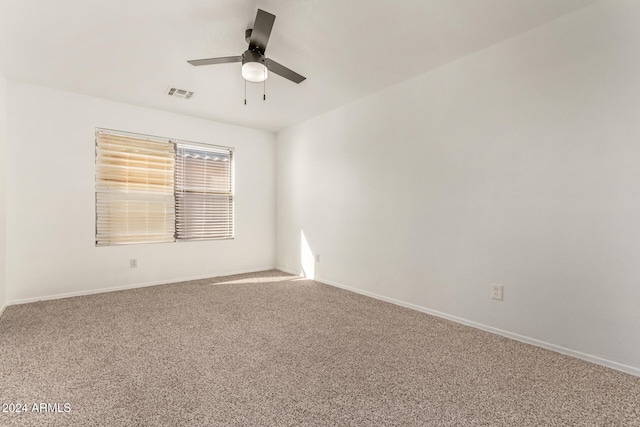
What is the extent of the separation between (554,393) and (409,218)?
6.11 ft

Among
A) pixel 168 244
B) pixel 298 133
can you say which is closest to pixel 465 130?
pixel 298 133

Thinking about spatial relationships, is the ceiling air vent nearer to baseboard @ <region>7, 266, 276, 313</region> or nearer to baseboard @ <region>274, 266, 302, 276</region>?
baseboard @ <region>7, 266, 276, 313</region>

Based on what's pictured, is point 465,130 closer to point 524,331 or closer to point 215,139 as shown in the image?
point 524,331

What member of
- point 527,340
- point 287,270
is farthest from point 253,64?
point 287,270

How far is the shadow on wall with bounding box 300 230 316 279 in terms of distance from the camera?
4.55 metres

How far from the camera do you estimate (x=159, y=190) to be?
4.26m

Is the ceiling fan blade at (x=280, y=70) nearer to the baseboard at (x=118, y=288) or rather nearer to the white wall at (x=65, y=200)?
the white wall at (x=65, y=200)

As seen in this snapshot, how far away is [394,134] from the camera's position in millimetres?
3434

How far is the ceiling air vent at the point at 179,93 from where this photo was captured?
11.4 feet

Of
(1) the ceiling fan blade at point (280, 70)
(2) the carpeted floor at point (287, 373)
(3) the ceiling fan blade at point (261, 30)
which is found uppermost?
(3) the ceiling fan blade at point (261, 30)

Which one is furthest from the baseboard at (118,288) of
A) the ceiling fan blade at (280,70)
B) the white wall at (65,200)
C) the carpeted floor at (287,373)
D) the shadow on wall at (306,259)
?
the ceiling fan blade at (280,70)

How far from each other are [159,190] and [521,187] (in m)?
4.27

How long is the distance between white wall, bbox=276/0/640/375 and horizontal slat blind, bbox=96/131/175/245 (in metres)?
2.66

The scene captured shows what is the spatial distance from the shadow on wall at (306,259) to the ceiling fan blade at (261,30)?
2.93 meters
